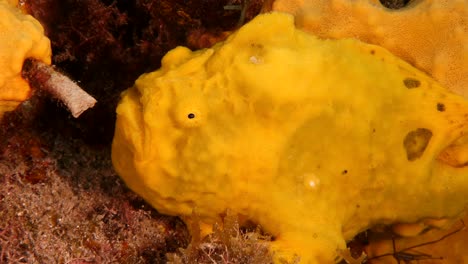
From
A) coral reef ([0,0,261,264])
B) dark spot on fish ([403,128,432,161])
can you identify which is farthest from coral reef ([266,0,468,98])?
coral reef ([0,0,261,264])

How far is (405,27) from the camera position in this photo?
3053 millimetres

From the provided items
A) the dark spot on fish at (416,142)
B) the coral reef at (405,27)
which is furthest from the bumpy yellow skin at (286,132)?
the coral reef at (405,27)

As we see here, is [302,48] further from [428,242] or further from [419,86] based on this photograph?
[428,242]

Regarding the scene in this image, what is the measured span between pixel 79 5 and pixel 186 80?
1.50 meters

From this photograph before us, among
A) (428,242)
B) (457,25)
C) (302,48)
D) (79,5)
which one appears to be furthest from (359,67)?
(79,5)

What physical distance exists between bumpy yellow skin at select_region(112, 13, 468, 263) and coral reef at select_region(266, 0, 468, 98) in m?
0.12

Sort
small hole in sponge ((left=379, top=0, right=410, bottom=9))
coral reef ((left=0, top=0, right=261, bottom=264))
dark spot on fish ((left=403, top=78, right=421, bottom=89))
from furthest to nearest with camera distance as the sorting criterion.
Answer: small hole in sponge ((left=379, top=0, right=410, bottom=9)) → coral reef ((left=0, top=0, right=261, bottom=264)) → dark spot on fish ((left=403, top=78, right=421, bottom=89))

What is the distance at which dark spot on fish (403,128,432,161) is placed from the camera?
3.02 meters

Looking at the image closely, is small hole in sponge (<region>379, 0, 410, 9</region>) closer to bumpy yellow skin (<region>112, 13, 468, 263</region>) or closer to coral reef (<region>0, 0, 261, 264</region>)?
bumpy yellow skin (<region>112, 13, 468, 263</region>)

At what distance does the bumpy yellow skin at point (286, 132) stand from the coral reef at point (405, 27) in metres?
0.12

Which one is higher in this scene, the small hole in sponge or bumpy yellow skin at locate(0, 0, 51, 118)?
the small hole in sponge

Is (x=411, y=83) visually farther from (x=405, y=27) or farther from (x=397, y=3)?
(x=397, y=3)

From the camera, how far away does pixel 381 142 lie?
2.91m

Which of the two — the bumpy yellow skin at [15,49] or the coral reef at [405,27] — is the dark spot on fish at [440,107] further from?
the bumpy yellow skin at [15,49]
